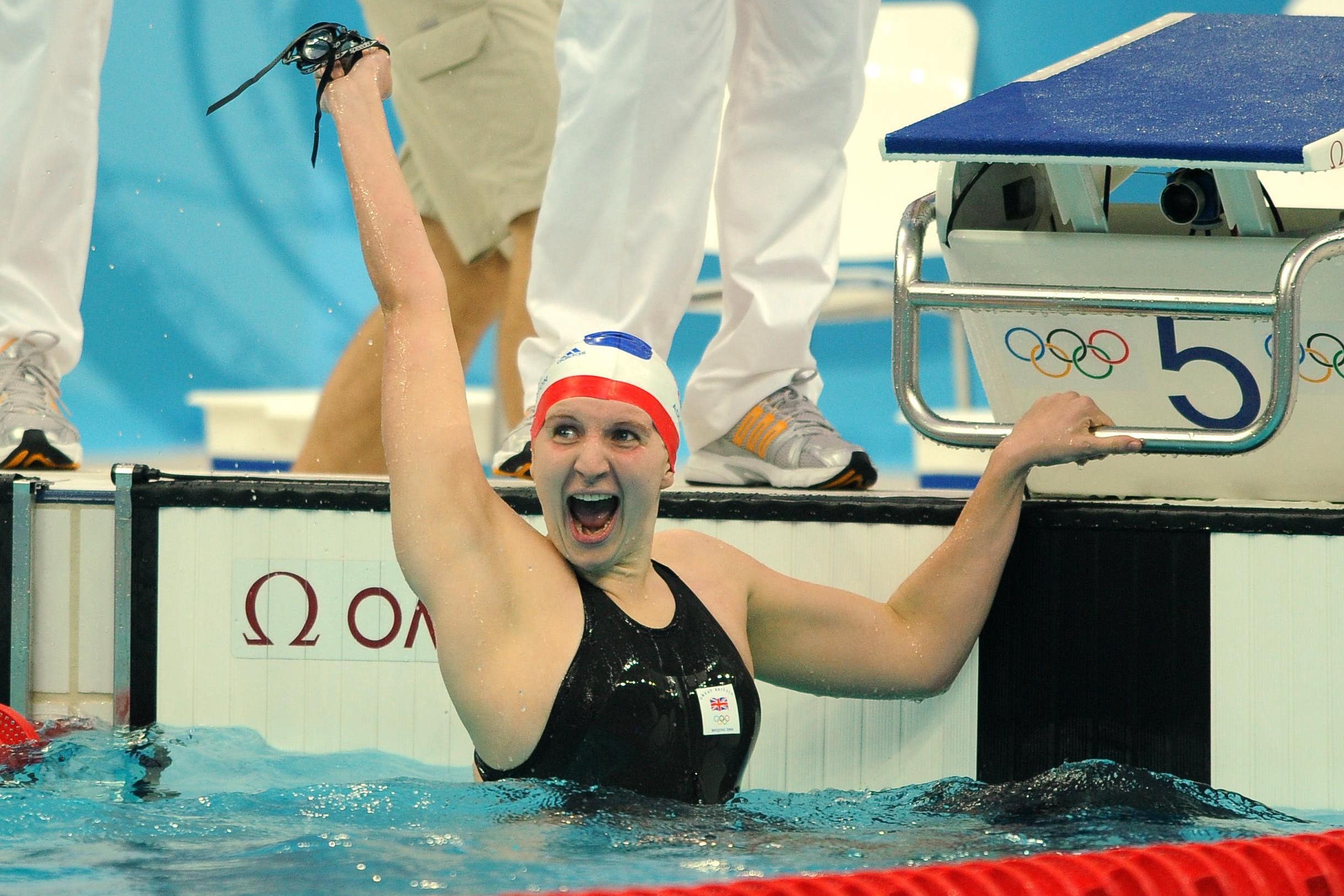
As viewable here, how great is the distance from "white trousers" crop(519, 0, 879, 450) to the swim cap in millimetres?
423

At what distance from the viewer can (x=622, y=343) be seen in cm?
226

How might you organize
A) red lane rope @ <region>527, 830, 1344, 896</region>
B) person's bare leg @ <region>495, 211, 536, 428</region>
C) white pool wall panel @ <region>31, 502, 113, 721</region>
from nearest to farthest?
red lane rope @ <region>527, 830, 1344, 896</region>, white pool wall panel @ <region>31, 502, 113, 721</region>, person's bare leg @ <region>495, 211, 536, 428</region>

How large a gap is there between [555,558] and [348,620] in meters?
0.69

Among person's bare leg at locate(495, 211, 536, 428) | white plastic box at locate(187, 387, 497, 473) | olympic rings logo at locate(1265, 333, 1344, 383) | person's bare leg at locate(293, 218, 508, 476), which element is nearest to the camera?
olympic rings logo at locate(1265, 333, 1344, 383)

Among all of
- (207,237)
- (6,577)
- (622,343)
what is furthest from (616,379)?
(207,237)

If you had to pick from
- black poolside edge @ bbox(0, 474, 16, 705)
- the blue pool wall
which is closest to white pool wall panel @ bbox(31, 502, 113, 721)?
black poolside edge @ bbox(0, 474, 16, 705)

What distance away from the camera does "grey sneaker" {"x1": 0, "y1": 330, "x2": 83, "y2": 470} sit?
297 cm

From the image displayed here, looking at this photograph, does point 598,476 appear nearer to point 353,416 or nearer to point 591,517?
point 591,517

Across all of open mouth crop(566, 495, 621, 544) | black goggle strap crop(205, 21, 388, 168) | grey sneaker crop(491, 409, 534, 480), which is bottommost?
open mouth crop(566, 495, 621, 544)

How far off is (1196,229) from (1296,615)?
2.08 ft

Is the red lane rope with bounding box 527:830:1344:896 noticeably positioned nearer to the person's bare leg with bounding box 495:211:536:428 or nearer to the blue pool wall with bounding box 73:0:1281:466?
the person's bare leg with bounding box 495:211:536:428

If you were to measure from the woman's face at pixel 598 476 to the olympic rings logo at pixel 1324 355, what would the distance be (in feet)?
3.37

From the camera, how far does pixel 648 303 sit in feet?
9.06

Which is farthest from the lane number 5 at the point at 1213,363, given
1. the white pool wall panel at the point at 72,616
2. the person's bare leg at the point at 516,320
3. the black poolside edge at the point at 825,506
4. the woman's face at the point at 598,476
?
the white pool wall panel at the point at 72,616
